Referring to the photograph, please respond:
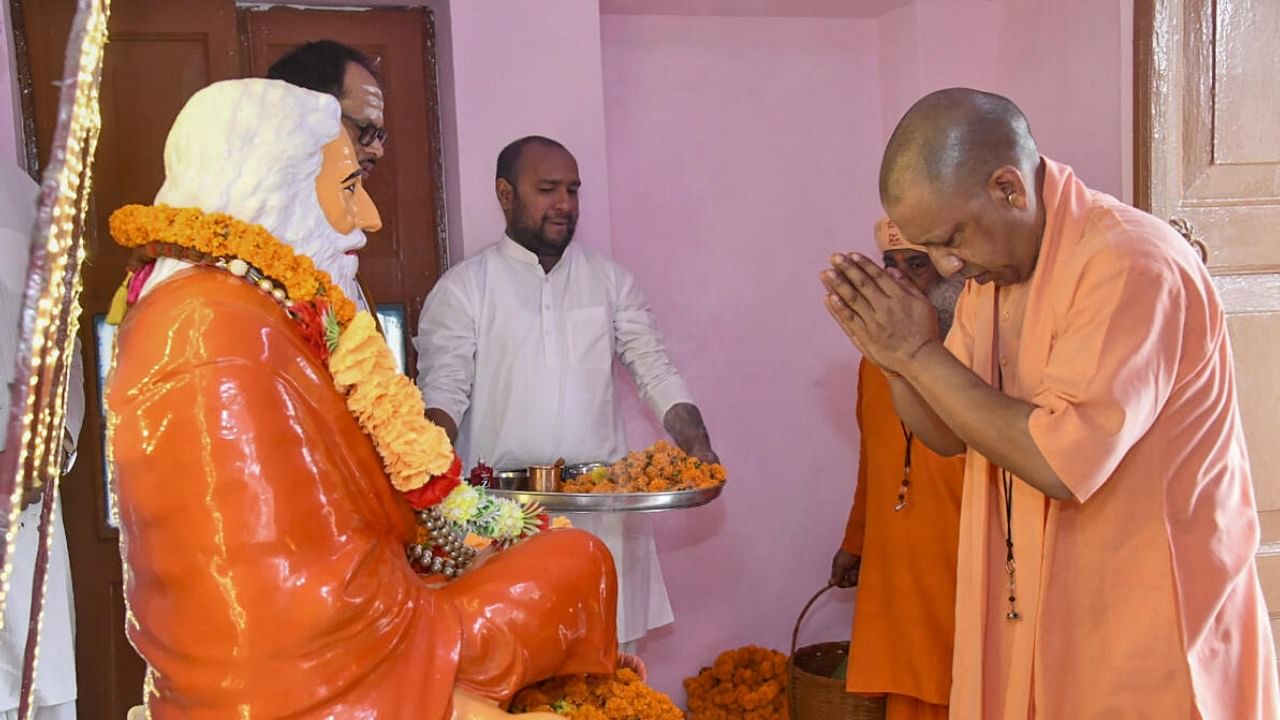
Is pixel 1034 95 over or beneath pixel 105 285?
over

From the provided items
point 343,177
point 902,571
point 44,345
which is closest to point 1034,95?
point 902,571

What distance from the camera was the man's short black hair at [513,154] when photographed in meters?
4.88

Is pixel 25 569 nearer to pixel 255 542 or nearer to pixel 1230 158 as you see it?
pixel 255 542

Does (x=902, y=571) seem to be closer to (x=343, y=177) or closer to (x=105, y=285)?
(x=343, y=177)

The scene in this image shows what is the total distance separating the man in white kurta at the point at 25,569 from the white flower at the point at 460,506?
69.9 inches

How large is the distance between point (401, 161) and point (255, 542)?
3.34 metres

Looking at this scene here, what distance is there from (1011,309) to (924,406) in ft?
0.96

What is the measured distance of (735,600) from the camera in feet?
19.3

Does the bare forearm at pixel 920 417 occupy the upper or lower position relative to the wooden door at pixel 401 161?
lower

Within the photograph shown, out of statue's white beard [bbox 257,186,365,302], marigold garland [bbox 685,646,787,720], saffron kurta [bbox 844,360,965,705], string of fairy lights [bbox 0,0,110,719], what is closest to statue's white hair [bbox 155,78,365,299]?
statue's white beard [bbox 257,186,365,302]

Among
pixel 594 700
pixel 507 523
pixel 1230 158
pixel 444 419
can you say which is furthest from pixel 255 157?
pixel 1230 158

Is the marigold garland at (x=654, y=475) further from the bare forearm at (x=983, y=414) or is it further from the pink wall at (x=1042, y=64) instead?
the pink wall at (x=1042, y=64)

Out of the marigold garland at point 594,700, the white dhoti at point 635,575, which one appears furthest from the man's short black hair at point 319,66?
the marigold garland at point 594,700

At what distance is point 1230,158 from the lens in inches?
167
